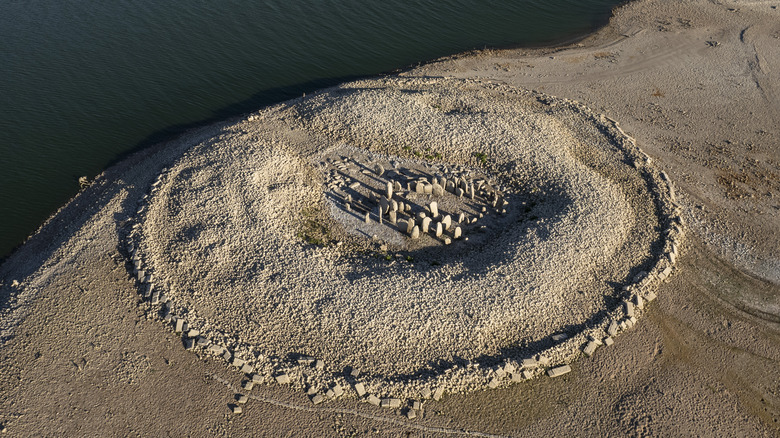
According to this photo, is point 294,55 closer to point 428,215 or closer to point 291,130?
point 291,130

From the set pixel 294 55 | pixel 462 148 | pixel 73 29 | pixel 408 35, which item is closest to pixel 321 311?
pixel 462 148

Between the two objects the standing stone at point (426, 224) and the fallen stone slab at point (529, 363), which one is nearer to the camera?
the fallen stone slab at point (529, 363)

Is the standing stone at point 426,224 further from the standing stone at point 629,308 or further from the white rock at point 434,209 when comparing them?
the standing stone at point 629,308

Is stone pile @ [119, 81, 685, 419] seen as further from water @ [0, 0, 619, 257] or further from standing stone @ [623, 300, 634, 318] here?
water @ [0, 0, 619, 257]

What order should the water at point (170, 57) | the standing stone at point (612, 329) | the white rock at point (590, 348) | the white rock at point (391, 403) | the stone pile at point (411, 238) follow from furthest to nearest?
1. the water at point (170, 57)
2. the standing stone at point (612, 329)
3. the white rock at point (590, 348)
4. the stone pile at point (411, 238)
5. the white rock at point (391, 403)

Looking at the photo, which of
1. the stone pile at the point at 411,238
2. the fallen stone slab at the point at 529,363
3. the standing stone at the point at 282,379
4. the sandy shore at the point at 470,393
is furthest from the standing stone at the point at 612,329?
the standing stone at the point at 282,379

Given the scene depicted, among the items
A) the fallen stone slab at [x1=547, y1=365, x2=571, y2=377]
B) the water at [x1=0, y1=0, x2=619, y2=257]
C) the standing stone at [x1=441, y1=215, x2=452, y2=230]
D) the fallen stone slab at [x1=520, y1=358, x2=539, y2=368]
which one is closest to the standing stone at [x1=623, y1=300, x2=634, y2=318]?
the fallen stone slab at [x1=547, y1=365, x2=571, y2=377]

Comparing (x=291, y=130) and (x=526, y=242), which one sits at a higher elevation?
(x=291, y=130)
